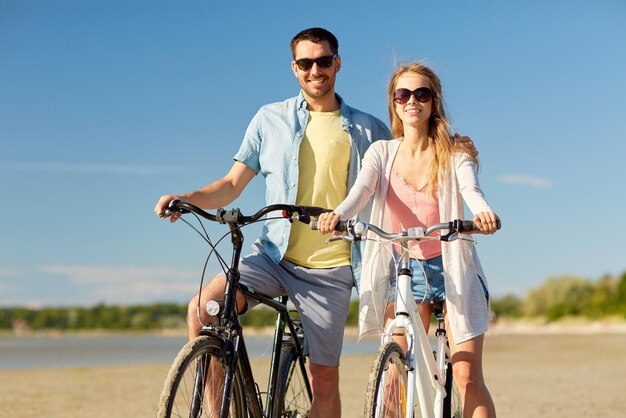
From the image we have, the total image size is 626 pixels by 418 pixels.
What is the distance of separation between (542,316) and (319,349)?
207ft

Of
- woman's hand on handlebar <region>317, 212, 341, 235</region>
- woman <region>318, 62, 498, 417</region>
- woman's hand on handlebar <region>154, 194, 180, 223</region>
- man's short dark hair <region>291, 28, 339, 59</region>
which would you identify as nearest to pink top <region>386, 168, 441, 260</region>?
woman <region>318, 62, 498, 417</region>

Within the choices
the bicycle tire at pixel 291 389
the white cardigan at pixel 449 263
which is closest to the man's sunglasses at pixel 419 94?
the white cardigan at pixel 449 263

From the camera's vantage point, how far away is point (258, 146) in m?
4.83

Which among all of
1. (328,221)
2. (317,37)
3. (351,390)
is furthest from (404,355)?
(351,390)

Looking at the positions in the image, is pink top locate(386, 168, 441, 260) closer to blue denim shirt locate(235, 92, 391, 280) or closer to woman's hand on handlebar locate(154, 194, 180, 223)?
blue denim shirt locate(235, 92, 391, 280)

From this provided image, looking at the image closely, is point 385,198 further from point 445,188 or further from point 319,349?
point 319,349

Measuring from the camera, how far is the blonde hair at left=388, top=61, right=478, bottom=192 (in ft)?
13.6

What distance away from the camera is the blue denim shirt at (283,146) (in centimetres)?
456

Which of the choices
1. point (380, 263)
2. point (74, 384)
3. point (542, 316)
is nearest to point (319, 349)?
point (380, 263)

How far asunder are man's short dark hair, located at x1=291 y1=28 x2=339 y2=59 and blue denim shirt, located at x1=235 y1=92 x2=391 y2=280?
29cm

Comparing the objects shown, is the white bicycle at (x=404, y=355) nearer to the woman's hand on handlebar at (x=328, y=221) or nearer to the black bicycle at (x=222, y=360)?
the woman's hand on handlebar at (x=328, y=221)

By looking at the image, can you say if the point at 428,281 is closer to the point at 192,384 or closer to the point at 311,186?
the point at 311,186

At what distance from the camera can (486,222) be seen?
144 inches

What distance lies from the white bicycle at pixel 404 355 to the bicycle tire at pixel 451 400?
0.25 m
